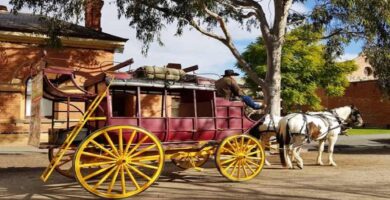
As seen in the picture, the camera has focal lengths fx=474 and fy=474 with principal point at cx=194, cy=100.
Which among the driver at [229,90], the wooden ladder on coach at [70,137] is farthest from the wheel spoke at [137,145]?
the driver at [229,90]

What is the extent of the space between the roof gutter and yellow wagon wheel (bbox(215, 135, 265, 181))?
12.0 metres

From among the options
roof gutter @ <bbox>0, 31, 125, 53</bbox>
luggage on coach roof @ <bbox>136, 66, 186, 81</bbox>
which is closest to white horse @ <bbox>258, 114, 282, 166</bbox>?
luggage on coach roof @ <bbox>136, 66, 186, 81</bbox>

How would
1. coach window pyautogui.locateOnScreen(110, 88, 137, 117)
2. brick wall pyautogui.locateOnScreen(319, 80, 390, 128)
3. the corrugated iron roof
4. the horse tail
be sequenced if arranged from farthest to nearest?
brick wall pyautogui.locateOnScreen(319, 80, 390, 128) → the corrugated iron roof → the horse tail → coach window pyautogui.locateOnScreen(110, 88, 137, 117)

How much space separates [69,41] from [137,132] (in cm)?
1353

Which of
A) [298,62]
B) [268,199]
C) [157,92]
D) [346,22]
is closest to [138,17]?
[346,22]

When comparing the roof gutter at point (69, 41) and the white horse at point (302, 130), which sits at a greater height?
the roof gutter at point (69, 41)

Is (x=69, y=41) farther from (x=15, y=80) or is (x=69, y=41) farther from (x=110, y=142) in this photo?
(x=110, y=142)

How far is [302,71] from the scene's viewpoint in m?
42.8

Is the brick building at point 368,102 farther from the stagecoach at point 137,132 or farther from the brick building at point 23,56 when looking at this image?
the stagecoach at point 137,132

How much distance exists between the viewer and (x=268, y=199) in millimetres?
7988

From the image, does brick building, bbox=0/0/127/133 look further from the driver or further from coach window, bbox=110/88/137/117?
the driver

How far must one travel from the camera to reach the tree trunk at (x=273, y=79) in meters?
17.1

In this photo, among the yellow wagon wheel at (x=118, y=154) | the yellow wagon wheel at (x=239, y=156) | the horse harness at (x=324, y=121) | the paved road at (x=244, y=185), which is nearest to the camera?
the yellow wagon wheel at (x=118, y=154)

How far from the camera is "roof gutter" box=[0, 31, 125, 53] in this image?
65.1ft
